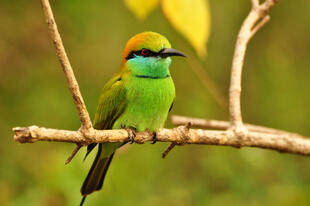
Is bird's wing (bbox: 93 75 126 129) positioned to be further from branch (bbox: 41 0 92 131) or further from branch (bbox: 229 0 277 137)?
branch (bbox: 41 0 92 131)

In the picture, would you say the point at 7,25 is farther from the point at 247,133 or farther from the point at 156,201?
the point at 247,133

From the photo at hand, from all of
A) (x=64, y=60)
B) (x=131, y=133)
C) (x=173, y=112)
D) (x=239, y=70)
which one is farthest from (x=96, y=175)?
(x=173, y=112)

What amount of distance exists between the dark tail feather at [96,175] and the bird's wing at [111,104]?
14 centimetres

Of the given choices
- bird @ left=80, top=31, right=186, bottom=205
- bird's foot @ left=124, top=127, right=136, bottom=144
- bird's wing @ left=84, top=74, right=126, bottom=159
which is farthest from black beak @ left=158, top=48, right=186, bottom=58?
bird's foot @ left=124, top=127, right=136, bottom=144

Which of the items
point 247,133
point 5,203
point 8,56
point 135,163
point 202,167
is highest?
point 8,56

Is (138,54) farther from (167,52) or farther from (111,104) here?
(111,104)

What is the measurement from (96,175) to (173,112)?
1.80 m

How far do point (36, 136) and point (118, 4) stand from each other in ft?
9.68

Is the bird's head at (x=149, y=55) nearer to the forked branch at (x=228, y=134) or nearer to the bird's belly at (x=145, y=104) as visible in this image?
the bird's belly at (x=145, y=104)

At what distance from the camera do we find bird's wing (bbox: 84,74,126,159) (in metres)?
2.45

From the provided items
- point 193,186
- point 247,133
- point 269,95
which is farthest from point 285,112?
point 247,133

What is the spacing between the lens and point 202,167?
3.50 m

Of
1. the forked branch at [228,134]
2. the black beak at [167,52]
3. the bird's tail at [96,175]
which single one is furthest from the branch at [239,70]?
the bird's tail at [96,175]

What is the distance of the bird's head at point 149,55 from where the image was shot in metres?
2.43
